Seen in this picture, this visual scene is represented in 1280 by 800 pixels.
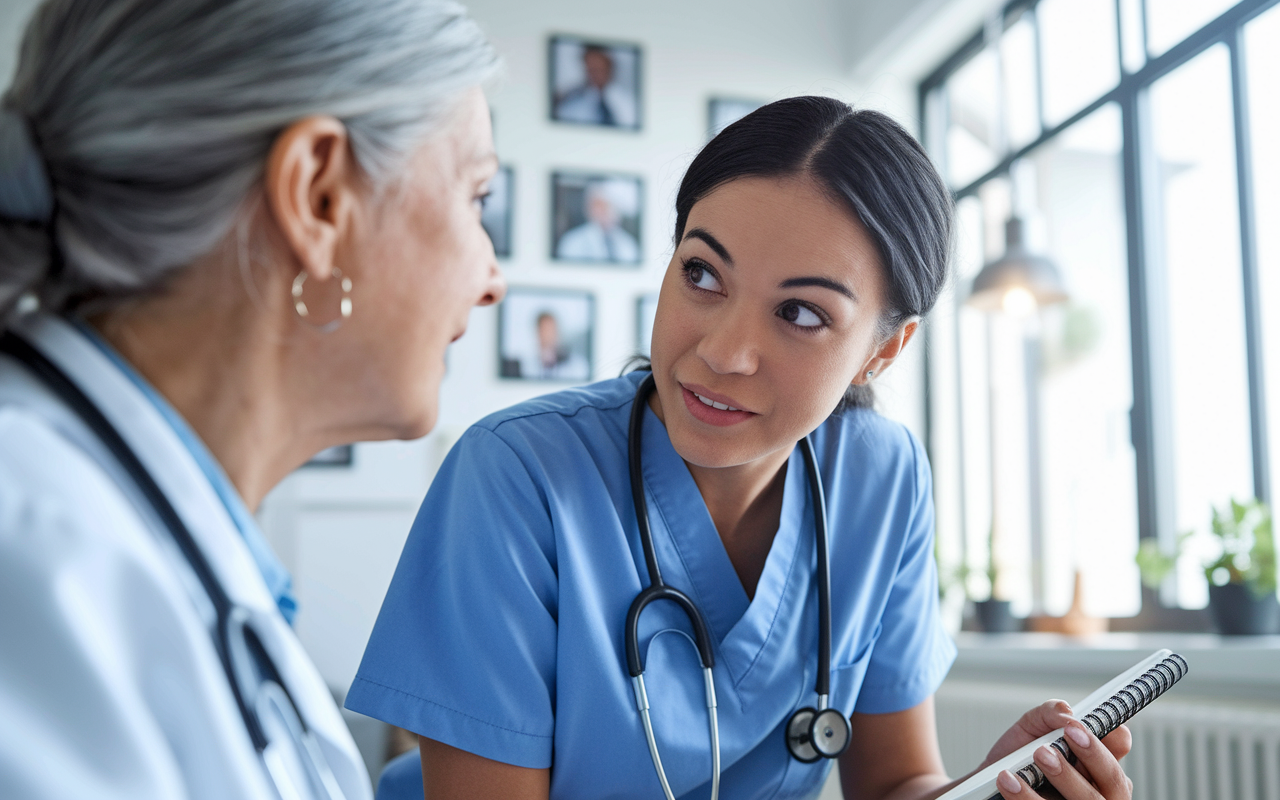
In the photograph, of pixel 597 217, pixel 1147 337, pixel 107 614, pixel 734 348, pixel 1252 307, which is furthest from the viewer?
pixel 597 217

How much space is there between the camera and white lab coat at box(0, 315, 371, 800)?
423 millimetres

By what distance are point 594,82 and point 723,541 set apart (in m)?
3.02

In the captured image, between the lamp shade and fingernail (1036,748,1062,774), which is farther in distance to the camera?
the lamp shade

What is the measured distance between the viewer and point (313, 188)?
0.62 metres

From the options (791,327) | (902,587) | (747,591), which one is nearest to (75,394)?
(791,327)

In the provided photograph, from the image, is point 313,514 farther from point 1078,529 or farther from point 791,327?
point 791,327

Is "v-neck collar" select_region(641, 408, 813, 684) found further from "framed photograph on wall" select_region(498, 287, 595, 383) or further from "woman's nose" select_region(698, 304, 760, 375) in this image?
"framed photograph on wall" select_region(498, 287, 595, 383)

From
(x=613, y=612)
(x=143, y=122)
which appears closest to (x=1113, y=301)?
(x=613, y=612)

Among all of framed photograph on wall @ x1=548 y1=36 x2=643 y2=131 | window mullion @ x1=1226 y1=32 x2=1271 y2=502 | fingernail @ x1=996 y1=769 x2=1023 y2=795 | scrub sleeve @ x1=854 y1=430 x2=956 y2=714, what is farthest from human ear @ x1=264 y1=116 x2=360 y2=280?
framed photograph on wall @ x1=548 y1=36 x2=643 y2=131

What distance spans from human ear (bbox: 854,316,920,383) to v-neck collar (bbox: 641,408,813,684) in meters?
0.22

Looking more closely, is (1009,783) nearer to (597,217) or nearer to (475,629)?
(475,629)

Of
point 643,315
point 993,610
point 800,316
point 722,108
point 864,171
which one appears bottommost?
point 993,610

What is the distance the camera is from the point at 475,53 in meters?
0.69

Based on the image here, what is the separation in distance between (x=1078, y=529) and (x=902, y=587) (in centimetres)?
214
